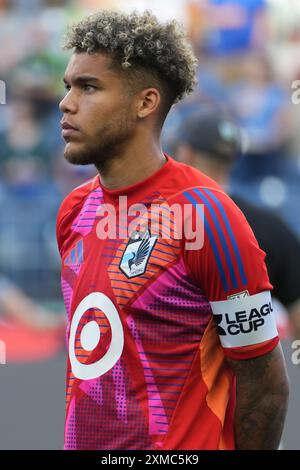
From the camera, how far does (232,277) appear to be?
3223mm

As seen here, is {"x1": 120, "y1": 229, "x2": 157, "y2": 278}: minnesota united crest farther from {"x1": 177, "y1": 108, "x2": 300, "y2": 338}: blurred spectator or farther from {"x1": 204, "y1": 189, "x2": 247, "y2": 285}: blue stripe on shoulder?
{"x1": 177, "y1": 108, "x2": 300, "y2": 338}: blurred spectator

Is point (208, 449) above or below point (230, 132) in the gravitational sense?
below

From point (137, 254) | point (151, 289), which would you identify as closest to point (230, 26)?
point (137, 254)

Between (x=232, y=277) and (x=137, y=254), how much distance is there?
349 mm

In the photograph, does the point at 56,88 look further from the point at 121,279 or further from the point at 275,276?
the point at 121,279

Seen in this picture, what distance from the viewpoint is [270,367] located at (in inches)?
130

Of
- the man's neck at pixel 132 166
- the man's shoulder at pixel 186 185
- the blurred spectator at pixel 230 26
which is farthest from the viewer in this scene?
the blurred spectator at pixel 230 26

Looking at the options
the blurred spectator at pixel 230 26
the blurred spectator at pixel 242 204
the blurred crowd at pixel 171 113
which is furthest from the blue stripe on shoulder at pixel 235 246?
the blurred spectator at pixel 230 26

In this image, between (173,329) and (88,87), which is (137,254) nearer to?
(173,329)

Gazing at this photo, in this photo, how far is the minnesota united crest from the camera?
3.30 metres

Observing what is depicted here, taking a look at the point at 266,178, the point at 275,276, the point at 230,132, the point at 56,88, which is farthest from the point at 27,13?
the point at 275,276

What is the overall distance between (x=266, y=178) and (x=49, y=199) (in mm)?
2237

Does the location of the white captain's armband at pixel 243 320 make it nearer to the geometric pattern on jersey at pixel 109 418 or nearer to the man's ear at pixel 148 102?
the geometric pattern on jersey at pixel 109 418

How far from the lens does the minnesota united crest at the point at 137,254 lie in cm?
330
